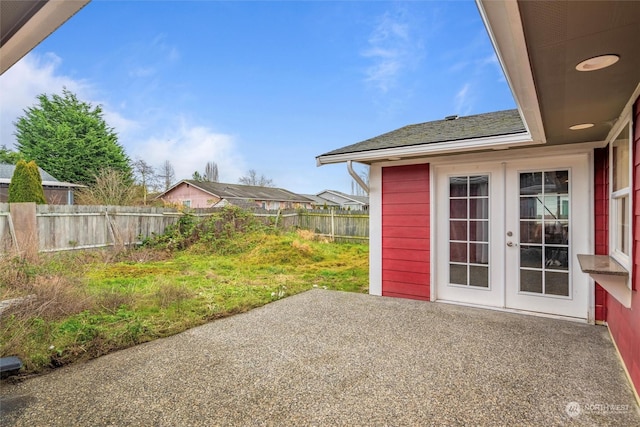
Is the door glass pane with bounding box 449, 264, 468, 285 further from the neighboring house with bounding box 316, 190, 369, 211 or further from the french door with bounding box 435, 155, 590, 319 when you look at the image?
the neighboring house with bounding box 316, 190, 369, 211

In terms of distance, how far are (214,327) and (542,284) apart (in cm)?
373

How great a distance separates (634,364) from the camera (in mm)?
2199

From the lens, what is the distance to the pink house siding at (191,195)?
20.3 metres

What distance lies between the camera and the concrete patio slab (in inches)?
77.8

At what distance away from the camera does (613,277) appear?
2.49 m

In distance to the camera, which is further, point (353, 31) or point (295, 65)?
point (295, 65)

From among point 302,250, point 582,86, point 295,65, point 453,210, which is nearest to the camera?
point 582,86

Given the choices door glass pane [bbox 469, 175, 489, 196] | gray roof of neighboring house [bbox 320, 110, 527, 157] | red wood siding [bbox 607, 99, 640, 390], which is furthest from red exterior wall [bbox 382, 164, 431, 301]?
red wood siding [bbox 607, 99, 640, 390]

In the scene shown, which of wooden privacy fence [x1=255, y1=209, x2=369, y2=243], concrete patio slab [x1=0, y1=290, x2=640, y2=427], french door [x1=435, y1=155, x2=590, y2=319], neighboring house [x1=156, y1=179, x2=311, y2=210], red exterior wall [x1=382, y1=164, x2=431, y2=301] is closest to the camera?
concrete patio slab [x1=0, y1=290, x2=640, y2=427]

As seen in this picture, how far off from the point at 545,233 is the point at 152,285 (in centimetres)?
531

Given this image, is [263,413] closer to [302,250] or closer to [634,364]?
[634,364]

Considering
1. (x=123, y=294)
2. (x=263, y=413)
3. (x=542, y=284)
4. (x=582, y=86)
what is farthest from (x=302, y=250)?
(x=582, y=86)

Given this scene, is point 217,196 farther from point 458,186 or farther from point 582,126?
point 582,126

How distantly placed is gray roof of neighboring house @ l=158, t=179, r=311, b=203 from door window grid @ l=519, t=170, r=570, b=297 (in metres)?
17.1
